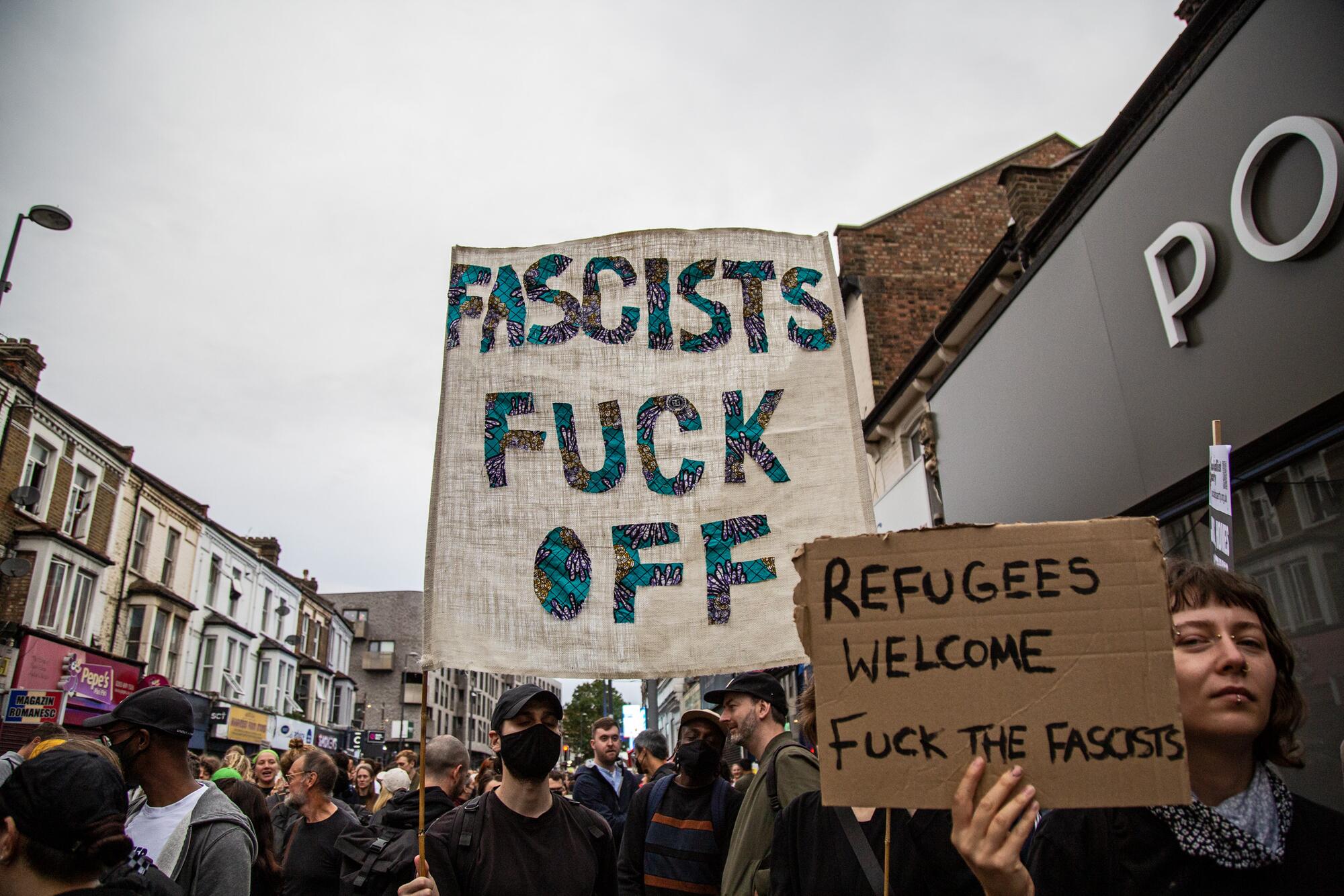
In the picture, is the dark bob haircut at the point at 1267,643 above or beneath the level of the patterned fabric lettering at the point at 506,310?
beneath

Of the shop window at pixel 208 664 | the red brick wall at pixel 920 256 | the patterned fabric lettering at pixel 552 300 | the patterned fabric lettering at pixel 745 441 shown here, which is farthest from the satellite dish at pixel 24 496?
the patterned fabric lettering at pixel 745 441

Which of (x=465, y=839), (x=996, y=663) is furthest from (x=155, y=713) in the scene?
(x=996, y=663)

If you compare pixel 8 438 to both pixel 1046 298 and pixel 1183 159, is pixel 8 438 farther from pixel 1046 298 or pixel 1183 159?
pixel 1183 159

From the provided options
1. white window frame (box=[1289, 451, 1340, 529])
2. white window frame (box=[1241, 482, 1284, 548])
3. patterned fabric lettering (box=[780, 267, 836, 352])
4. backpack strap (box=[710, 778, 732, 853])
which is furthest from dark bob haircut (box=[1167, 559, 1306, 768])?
white window frame (box=[1241, 482, 1284, 548])

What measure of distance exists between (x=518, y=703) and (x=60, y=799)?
62.9 inches

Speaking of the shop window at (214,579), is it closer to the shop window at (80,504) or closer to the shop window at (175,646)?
the shop window at (175,646)

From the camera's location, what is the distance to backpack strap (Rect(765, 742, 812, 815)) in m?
3.41

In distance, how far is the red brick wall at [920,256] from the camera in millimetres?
17391

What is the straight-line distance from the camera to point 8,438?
20953 mm

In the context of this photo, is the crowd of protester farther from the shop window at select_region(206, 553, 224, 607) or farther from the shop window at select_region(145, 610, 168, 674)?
the shop window at select_region(206, 553, 224, 607)

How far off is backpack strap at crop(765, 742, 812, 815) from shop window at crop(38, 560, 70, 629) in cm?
2486

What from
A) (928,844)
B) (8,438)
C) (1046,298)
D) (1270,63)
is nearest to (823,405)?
(928,844)

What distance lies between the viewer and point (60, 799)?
2.31 metres

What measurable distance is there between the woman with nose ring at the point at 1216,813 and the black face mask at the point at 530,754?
1.97m
